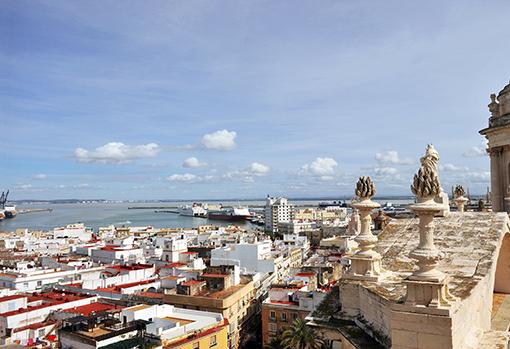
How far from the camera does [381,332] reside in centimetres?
652

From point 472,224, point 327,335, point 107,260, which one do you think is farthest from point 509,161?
point 107,260

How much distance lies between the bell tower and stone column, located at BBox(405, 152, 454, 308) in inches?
566

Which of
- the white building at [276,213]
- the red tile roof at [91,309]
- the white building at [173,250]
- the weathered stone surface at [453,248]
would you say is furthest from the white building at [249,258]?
the white building at [276,213]

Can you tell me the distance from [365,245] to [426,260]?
2216mm

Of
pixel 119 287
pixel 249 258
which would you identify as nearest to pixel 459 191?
pixel 119 287

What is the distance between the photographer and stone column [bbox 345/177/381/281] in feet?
25.2

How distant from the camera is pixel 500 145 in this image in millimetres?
18797

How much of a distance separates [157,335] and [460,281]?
18601 millimetres

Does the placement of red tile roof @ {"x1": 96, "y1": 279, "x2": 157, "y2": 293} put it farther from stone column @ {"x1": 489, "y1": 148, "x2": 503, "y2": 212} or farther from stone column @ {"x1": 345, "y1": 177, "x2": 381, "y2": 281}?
stone column @ {"x1": 345, "y1": 177, "x2": 381, "y2": 281}

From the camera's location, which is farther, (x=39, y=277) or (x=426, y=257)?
(x=39, y=277)

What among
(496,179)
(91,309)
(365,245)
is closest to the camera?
(365,245)

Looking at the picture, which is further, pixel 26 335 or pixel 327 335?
pixel 26 335

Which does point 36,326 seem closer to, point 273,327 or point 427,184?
point 273,327

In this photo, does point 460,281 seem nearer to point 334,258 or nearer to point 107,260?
point 334,258
